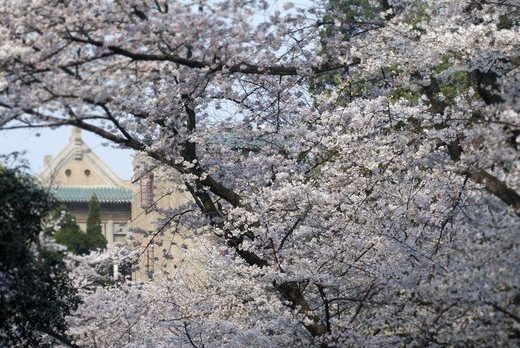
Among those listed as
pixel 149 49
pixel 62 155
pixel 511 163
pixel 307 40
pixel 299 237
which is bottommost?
pixel 511 163

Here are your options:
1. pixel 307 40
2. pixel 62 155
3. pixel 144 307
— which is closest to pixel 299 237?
pixel 307 40

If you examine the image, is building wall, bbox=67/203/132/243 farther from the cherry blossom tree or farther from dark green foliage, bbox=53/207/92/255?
the cherry blossom tree

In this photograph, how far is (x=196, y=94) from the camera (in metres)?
10.4

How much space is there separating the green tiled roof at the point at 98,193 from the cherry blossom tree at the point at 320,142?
1330 inches

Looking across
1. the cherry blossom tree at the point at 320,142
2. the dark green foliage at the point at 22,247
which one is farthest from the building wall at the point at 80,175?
the dark green foliage at the point at 22,247

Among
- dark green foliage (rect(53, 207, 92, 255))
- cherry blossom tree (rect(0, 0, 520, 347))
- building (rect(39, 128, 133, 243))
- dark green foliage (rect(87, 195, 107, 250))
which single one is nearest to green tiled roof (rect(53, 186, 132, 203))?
building (rect(39, 128, 133, 243))

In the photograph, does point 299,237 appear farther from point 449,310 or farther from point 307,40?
point 449,310

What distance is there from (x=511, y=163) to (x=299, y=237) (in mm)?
4057

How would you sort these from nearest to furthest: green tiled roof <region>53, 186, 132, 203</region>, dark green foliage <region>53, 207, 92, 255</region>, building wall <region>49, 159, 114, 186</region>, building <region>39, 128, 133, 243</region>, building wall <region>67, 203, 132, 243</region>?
dark green foliage <region>53, 207, 92, 255</region>, green tiled roof <region>53, 186, 132, 203</region>, building <region>39, 128, 133, 243</region>, building wall <region>67, 203, 132, 243</region>, building wall <region>49, 159, 114, 186</region>

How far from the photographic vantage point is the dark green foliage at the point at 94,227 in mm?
41188

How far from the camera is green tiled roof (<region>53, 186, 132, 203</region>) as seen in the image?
47.3 meters

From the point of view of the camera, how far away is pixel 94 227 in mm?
43125

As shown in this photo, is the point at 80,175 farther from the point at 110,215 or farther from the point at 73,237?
the point at 73,237

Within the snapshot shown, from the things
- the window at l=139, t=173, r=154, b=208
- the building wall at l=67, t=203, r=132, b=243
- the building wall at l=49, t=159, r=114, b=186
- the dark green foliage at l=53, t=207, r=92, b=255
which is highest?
the building wall at l=49, t=159, r=114, b=186
